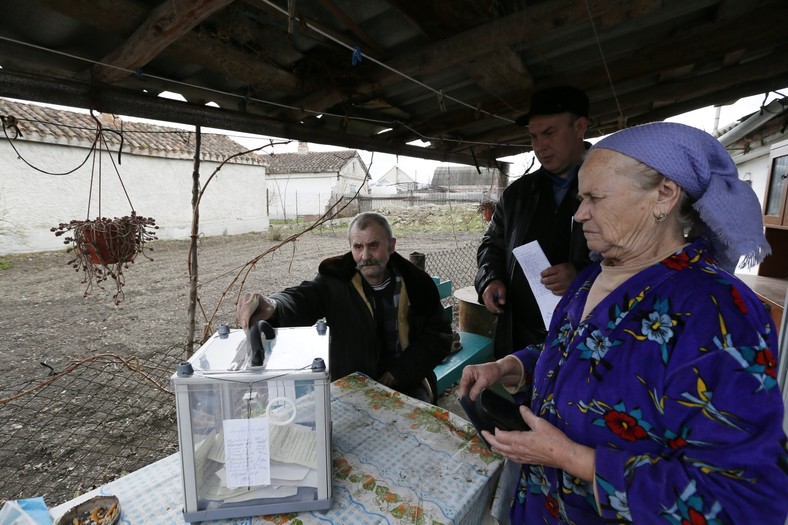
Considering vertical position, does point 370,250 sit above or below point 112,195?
below

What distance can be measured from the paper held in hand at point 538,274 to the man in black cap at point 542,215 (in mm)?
238

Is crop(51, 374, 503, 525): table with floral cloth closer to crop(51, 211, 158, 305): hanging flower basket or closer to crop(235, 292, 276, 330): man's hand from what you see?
crop(235, 292, 276, 330): man's hand

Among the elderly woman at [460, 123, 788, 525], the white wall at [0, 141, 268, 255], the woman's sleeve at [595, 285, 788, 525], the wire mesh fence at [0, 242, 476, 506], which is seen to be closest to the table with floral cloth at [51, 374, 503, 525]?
the elderly woman at [460, 123, 788, 525]

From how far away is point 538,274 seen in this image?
178 cm

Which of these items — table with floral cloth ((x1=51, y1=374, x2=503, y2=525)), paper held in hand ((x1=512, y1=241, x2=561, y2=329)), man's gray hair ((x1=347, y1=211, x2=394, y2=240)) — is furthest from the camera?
man's gray hair ((x1=347, y1=211, x2=394, y2=240))

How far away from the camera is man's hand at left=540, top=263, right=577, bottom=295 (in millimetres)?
1632

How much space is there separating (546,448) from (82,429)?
3.64m

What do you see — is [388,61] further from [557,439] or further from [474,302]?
[474,302]

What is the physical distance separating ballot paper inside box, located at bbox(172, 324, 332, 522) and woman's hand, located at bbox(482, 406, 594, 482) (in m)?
0.47

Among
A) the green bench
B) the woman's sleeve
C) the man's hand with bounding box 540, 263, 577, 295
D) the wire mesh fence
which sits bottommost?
the wire mesh fence

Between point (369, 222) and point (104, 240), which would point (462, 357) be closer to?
point (369, 222)

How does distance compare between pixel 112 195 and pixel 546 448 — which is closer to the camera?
pixel 546 448

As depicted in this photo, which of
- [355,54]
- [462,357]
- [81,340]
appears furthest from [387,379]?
[81,340]

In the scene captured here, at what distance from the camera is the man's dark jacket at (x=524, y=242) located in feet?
6.66
